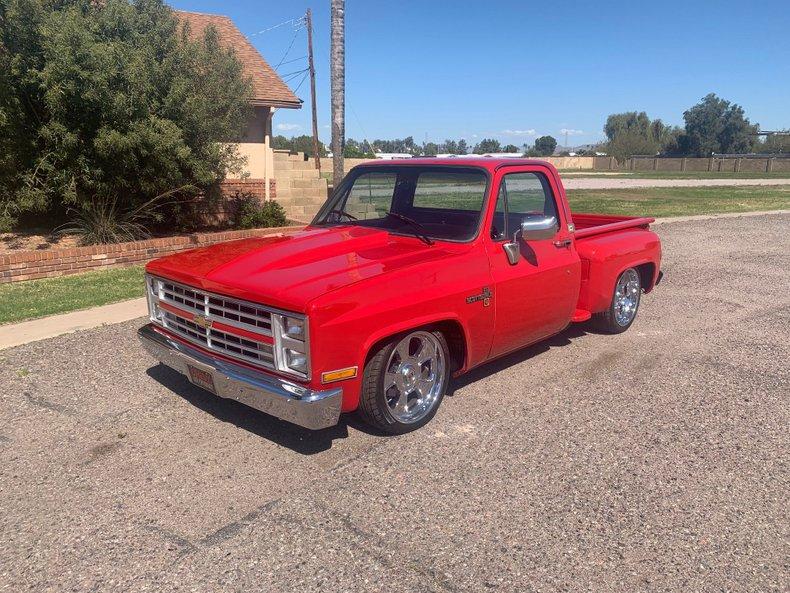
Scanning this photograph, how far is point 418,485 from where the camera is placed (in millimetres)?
3662

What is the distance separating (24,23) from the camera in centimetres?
971

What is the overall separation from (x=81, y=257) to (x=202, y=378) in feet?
22.5

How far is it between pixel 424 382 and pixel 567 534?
1.47 meters

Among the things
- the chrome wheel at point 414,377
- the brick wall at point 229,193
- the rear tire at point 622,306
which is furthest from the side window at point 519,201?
the brick wall at point 229,193

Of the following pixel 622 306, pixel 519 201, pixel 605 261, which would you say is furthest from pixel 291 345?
pixel 622 306

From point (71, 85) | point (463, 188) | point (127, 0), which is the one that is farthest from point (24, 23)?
point (463, 188)

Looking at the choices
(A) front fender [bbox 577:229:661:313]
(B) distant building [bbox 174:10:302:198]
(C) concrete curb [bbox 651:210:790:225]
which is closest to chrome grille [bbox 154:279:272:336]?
(A) front fender [bbox 577:229:661:313]

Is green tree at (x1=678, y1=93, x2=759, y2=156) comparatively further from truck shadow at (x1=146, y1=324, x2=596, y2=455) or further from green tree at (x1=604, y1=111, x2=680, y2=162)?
truck shadow at (x1=146, y1=324, x2=596, y2=455)

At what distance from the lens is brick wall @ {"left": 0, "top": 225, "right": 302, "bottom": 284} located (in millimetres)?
9203

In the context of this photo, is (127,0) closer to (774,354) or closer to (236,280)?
(236,280)

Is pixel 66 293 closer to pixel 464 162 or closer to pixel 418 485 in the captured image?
pixel 464 162

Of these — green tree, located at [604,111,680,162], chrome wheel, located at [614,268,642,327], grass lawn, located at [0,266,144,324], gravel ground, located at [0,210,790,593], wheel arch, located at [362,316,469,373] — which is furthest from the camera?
green tree, located at [604,111,680,162]

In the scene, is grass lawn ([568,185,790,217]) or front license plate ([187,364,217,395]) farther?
grass lawn ([568,185,790,217])

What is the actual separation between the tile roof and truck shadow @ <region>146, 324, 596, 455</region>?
1173cm
